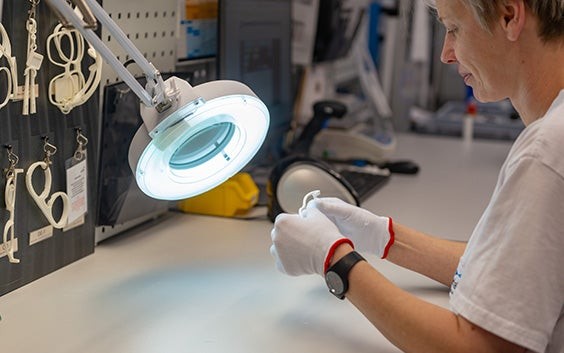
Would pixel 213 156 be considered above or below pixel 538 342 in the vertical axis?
above

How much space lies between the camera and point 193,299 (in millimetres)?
1327

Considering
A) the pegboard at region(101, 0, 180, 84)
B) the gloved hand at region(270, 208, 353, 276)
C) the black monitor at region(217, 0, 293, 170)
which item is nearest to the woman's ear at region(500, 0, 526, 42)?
the gloved hand at region(270, 208, 353, 276)

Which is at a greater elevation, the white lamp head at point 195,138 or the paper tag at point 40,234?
the white lamp head at point 195,138

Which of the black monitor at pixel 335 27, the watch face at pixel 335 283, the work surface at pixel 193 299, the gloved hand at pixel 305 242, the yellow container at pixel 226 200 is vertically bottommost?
the work surface at pixel 193 299

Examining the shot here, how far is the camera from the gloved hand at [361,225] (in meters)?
1.34

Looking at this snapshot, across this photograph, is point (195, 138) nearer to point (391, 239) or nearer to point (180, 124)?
point (180, 124)

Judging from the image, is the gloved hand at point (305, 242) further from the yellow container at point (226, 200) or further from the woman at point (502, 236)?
the yellow container at point (226, 200)

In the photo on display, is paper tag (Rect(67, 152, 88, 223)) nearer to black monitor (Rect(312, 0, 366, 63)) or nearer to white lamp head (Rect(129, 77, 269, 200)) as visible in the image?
white lamp head (Rect(129, 77, 269, 200))

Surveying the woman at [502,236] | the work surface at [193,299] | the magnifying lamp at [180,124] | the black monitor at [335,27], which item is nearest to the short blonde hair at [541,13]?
the woman at [502,236]

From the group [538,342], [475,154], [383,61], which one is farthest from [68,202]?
[383,61]

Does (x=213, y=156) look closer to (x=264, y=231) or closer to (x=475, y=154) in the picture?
(x=264, y=231)

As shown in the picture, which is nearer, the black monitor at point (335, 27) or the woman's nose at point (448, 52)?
the woman's nose at point (448, 52)

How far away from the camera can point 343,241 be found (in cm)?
115

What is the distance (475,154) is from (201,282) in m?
1.43
